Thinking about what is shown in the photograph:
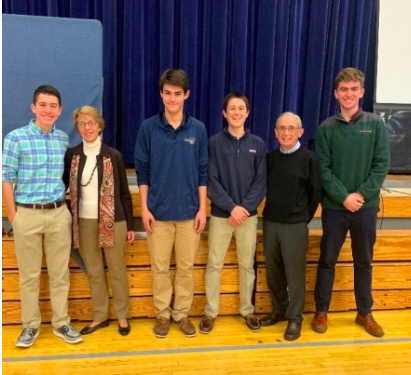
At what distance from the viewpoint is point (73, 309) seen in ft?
8.02

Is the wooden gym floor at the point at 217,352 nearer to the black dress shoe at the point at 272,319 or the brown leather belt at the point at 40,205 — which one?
the black dress shoe at the point at 272,319

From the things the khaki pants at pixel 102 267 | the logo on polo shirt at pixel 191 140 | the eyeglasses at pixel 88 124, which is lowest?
the khaki pants at pixel 102 267

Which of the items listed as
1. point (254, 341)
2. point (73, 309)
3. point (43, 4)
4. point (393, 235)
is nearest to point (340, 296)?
point (393, 235)

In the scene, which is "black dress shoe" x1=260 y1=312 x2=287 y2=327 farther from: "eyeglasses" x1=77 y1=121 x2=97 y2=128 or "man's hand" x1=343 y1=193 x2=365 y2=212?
"eyeglasses" x1=77 y1=121 x2=97 y2=128

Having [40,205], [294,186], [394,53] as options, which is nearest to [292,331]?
[294,186]

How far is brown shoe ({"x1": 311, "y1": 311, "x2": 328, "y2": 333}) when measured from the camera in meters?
2.38

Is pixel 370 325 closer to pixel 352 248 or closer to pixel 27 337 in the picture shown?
pixel 352 248

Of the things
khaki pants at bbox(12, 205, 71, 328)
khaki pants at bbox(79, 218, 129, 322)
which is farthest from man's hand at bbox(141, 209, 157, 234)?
khaki pants at bbox(12, 205, 71, 328)

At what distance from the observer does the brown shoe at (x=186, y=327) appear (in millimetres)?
2277

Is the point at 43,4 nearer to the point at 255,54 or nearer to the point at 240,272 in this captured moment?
the point at 255,54

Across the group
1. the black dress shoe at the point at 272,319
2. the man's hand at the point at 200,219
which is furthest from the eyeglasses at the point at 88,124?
the black dress shoe at the point at 272,319

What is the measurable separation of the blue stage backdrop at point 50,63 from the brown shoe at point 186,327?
1.49 metres

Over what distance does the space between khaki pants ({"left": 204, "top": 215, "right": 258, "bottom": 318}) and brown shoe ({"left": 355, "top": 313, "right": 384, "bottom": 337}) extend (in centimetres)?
69

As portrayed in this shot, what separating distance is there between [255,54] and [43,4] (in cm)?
192
